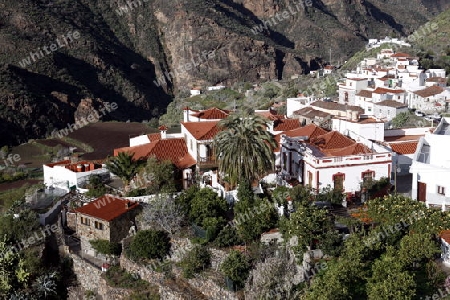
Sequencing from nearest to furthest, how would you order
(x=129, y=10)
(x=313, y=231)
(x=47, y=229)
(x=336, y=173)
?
(x=313, y=231) → (x=336, y=173) → (x=47, y=229) → (x=129, y=10)

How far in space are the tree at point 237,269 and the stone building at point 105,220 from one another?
26.3ft

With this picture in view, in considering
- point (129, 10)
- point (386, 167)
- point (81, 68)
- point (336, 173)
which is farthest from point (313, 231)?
point (129, 10)

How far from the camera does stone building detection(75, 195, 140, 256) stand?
28109 mm

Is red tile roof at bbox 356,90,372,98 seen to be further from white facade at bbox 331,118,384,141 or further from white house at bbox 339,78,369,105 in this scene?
white facade at bbox 331,118,384,141

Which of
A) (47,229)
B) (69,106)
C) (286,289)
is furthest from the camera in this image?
(69,106)

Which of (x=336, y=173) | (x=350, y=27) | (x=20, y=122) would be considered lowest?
(x=20, y=122)

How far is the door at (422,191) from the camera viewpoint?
83.4 ft

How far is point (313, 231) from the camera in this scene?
840 inches

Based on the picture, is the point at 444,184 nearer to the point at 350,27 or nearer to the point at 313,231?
the point at 313,231

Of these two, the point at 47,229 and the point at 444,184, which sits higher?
the point at 444,184

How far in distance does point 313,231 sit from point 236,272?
124 inches

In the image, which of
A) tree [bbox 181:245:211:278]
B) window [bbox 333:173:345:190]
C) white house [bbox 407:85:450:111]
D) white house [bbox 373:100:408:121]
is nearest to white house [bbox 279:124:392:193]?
window [bbox 333:173:345:190]

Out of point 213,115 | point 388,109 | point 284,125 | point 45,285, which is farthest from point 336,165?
point 388,109

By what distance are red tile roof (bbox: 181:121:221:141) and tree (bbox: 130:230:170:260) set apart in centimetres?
848
